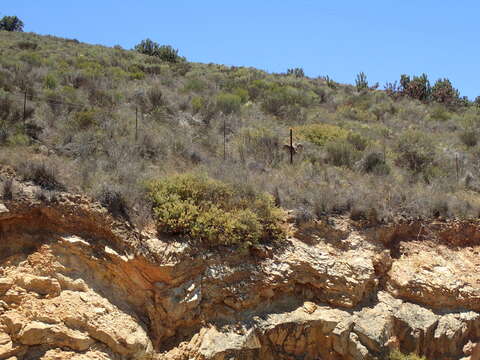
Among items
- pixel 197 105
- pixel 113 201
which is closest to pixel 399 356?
pixel 113 201

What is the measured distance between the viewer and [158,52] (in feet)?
92.7

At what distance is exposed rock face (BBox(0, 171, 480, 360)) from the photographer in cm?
739

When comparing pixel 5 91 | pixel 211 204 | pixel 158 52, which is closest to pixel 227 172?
pixel 211 204

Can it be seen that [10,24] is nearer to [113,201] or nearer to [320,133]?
[320,133]

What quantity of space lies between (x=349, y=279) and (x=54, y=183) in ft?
18.4

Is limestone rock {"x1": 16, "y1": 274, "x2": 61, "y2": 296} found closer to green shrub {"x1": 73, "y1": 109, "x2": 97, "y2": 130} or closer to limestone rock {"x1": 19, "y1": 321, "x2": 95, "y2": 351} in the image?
limestone rock {"x1": 19, "y1": 321, "x2": 95, "y2": 351}

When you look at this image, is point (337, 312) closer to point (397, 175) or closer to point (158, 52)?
point (397, 175)

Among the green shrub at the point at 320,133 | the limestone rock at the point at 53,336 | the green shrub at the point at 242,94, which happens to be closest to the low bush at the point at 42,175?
the limestone rock at the point at 53,336

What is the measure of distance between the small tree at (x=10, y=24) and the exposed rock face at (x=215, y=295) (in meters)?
28.9

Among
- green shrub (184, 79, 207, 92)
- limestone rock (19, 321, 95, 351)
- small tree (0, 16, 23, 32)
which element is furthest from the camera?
small tree (0, 16, 23, 32)

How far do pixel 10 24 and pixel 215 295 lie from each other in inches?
1202

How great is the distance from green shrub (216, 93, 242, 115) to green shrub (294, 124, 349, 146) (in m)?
2.23

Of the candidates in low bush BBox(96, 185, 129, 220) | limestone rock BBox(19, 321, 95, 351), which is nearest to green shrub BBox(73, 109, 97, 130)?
low bush BBox(96, 185, 129, 220)

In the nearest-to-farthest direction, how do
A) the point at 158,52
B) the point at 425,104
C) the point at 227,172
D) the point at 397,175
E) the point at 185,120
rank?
the point at 227,172 < the point at 397,175 < the point at 185,120 < the point at 425,104 < the point at 158,52
